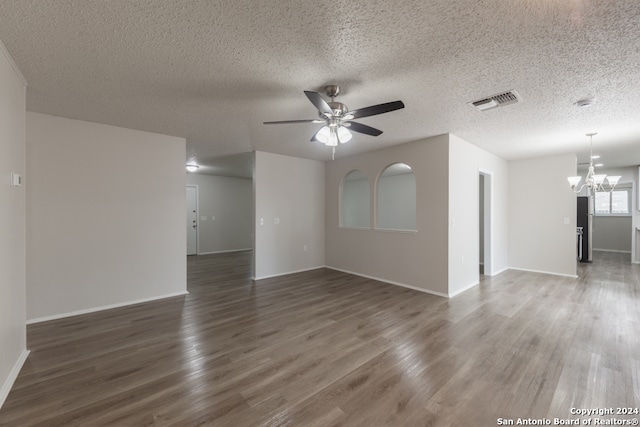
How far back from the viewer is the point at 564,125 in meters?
3.48

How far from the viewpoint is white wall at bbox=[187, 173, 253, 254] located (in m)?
8.30

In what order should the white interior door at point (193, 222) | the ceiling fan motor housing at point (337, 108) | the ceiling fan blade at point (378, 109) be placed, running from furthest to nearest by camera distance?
1. the white interior door at point (193, 222)
2. the ceiling fan motor housing at point (337, 108)
3. the ceiling fan blade at point (378, 109)

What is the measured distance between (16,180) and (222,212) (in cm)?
659

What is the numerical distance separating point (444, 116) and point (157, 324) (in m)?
4.22

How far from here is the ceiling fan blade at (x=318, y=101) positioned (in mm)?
1990

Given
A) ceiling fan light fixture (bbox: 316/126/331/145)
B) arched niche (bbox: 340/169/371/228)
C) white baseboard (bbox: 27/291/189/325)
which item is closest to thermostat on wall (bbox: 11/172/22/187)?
white baseboard (bbox: 27/291/189/325)

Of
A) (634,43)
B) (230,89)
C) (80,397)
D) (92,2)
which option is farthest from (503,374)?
(92,2)

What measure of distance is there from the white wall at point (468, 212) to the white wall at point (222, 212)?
6865 mm

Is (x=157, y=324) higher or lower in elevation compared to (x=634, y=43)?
lower

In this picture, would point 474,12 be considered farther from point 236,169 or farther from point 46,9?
point 236,169

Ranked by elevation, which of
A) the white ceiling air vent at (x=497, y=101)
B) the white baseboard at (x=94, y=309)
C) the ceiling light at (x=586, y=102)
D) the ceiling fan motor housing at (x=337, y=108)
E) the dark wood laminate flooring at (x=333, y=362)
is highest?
the white ceiling air vent at (x=497, y=101)

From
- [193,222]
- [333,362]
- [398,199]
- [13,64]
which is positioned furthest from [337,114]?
[193,222]

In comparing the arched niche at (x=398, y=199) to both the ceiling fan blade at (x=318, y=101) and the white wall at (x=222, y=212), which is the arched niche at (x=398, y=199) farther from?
the ceiling fan blade at (x=318, y=101)

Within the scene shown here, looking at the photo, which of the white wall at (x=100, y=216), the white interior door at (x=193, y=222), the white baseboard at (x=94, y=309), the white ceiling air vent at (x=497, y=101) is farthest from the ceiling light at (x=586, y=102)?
the white interior door at (x=193, y=222)
